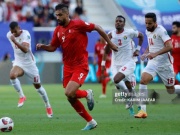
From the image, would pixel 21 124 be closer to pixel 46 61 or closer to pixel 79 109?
pixel 79 109

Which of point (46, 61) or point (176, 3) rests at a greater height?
point (176, 3)

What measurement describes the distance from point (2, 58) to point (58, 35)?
1938 centimetres

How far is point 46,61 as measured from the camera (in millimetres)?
33500

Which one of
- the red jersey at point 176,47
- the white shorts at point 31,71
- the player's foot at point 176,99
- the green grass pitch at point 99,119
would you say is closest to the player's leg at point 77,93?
the green grass pitch at point 99,119

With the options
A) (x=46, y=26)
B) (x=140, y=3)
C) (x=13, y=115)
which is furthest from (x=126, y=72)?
(x=46, y=26)

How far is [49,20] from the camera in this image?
34.8m

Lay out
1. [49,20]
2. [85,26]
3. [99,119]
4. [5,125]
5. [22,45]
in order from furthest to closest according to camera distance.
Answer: [49,20] < [22,45] < [99,119] < [85,26] < [5,125]

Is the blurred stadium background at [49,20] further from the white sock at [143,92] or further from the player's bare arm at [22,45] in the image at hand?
the white sock at [143,92]

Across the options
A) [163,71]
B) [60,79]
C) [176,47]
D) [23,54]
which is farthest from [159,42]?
[60,79]

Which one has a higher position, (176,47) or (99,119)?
(176,47)

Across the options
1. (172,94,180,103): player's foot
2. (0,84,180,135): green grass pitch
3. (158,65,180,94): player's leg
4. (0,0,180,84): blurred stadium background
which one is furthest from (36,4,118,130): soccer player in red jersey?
(0,0,180,84): blurred stadium background

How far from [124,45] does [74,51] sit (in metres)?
5.07

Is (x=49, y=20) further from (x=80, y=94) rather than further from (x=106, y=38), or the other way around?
(x=106, y=38)

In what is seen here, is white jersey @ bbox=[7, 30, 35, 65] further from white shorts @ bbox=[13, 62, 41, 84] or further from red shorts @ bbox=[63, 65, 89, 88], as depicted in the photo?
red shorts @ bbox=[63, 65, 89, 88]
